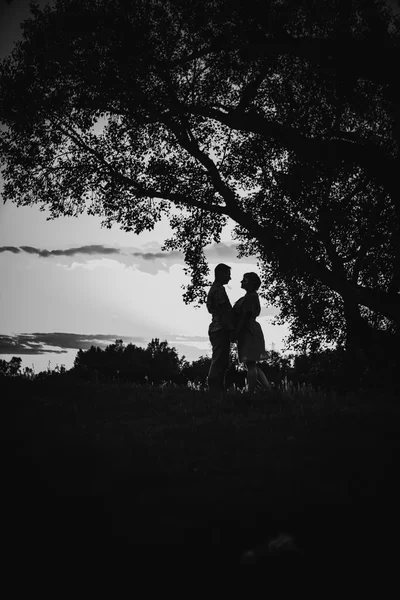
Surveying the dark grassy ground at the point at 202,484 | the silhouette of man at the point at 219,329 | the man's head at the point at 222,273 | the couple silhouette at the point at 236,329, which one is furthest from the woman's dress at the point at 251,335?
the dark grassy ground at the point at 202,484

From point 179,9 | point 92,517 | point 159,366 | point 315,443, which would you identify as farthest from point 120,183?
point 159,366

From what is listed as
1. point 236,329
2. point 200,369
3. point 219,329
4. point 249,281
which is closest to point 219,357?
point 219,329

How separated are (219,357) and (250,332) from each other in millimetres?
1061

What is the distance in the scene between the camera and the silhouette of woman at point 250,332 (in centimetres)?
1108

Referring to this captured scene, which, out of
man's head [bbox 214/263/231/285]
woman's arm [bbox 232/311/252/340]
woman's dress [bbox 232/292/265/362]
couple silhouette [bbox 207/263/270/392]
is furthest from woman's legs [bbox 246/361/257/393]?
man's head [bbox 214/263/231/285]

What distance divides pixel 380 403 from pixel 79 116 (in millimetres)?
13852

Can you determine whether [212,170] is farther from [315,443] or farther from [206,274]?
[315,443]

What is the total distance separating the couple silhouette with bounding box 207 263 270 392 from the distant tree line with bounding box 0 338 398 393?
1.86 ft

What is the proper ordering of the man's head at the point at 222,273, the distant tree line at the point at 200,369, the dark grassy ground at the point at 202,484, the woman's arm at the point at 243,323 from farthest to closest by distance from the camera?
the distant tree line at the point at 200,369, the man's head at the point at 222,273, the woman's arm at the point at 243,323, the dark grassy ground at the point at 202,484

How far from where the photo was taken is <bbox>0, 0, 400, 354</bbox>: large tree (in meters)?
13.4

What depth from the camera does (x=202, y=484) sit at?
414cm

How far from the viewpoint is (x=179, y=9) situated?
47.3 feet

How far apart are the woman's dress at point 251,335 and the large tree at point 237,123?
301cm

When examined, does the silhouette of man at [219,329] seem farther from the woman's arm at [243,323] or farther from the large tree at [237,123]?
the large tree at [237,123]
